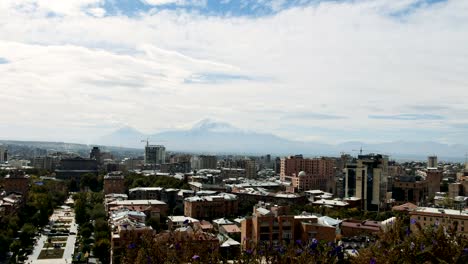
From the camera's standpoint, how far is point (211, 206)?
30109 mm

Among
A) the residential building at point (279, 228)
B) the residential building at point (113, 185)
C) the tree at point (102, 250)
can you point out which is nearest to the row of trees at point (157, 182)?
the residential building at point (113, 185)

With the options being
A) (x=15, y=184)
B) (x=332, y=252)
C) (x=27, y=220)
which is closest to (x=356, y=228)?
(x=332, y=252)

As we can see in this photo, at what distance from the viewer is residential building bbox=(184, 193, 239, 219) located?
2939cm

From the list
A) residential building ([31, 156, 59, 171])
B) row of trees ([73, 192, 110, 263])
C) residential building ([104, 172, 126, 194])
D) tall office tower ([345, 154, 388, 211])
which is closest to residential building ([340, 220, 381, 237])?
row of trees ([73, 192, 110, 263])

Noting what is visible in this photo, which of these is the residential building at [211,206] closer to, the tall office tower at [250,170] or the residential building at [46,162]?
the tall office tower at [250,170]

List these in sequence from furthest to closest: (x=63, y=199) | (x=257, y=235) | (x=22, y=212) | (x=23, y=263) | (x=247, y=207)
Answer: (x=63, y=199) < (x=247, y=207) < (x=22, y=212) < (x=23, y=263) < (x=257, y=235)

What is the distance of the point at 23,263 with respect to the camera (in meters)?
19.1

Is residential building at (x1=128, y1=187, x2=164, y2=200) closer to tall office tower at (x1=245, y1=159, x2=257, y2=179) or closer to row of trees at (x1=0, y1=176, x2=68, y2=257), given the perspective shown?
row of trees at (x1=0, y1=176, x2=68, y2=257)

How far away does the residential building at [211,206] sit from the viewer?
96.4ft

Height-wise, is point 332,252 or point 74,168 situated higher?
point 332,252

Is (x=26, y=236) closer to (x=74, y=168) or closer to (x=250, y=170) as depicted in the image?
(x=74, y=168)

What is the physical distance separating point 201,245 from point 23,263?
16.2 meters

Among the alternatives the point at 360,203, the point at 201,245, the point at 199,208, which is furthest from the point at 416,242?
the point at 360,203

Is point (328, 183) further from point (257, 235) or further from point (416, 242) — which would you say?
point (416, 242)
